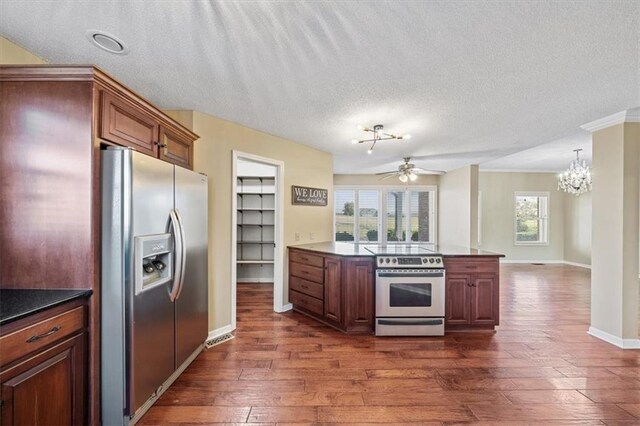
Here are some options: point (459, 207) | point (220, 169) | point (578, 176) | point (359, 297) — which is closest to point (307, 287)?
point (359, 297)

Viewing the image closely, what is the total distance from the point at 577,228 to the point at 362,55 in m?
8.82

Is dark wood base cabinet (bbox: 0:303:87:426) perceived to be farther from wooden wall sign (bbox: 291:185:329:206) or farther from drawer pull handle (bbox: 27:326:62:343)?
wooden wall sign (bbox: 291:185:329:206)

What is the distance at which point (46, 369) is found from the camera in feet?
4.54

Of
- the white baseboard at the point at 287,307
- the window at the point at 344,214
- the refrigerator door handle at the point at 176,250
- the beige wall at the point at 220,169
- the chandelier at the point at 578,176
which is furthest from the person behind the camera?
the window at the point at 344,214

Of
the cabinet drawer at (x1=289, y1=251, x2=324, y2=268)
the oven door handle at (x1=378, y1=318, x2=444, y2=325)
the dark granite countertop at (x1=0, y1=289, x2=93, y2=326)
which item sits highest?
the dark granite countertop at (x1=0, y1=289, x2=93, y2=326)

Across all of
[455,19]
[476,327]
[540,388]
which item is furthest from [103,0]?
[476,327]

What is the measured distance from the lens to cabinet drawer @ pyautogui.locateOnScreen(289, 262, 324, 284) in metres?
3.64

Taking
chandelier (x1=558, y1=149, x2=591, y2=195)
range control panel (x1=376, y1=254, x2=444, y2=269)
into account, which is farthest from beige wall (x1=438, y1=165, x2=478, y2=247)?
range control panel (x1=376, y1=254, x2=444, y2=269)

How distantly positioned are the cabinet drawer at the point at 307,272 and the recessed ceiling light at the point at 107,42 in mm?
2889

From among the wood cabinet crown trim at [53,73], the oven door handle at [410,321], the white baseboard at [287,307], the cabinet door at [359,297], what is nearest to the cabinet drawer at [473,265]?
the oven door handle at [410,321]

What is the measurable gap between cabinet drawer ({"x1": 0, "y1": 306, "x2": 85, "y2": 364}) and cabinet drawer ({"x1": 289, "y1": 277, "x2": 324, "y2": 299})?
2485 mm

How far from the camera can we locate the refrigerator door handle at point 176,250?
2084mm

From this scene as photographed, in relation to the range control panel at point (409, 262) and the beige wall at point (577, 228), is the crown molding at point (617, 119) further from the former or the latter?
the beige wall at point (577, 228)

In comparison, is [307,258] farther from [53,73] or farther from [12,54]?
[12,54]
